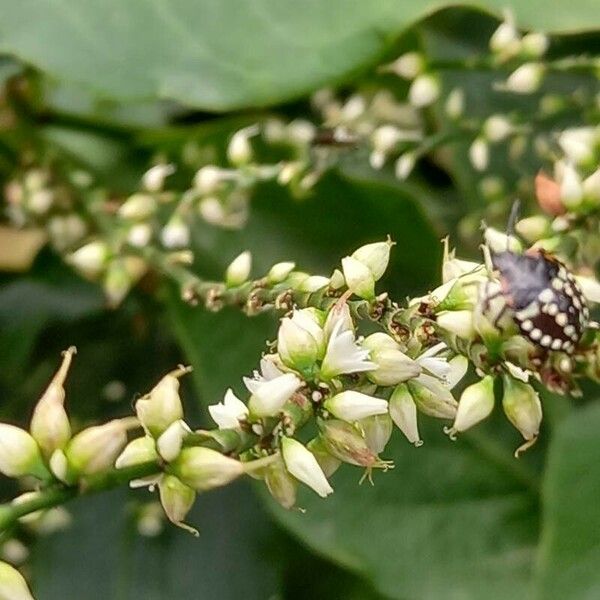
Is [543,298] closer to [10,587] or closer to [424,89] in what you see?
[10,587]

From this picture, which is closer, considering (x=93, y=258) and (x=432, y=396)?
(x=432, y=396)

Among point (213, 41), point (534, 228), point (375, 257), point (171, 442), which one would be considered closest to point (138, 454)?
point (171, 442)

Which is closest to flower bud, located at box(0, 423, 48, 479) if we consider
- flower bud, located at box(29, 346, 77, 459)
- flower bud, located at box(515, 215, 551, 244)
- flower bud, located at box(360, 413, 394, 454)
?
flower bud, located at box(29, 346, 77, 459)

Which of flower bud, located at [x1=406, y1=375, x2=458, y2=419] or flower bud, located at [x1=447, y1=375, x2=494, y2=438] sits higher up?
flower bud, located at [x1=406, y1=375, x2=458, y2=419]

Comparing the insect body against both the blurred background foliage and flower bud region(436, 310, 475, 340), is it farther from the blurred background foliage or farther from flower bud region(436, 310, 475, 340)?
the blurred background foliage

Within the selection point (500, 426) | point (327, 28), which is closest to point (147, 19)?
point (327, 28)
